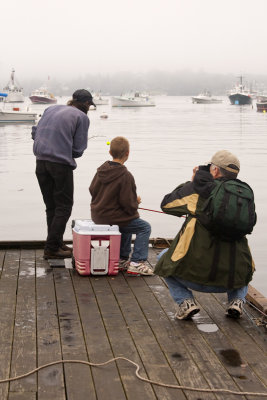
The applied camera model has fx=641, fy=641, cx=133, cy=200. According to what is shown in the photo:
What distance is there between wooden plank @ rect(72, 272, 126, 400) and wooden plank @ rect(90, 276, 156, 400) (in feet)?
0.10

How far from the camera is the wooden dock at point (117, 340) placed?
3.43m

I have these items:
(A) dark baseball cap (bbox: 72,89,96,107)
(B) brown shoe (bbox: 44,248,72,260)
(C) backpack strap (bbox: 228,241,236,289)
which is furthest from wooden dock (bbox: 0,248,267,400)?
(A) dark baseball cap (bbox: 72,89,96,107)

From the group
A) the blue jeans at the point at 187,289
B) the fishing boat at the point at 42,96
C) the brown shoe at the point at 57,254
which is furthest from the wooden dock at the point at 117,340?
the fishing boat at the point at 42,96

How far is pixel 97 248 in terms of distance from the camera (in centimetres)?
551

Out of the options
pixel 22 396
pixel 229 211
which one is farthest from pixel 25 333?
pixel 229 211

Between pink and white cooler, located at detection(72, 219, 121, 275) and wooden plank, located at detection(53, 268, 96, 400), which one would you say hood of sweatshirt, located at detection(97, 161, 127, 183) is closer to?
pink and white cooler, located at detection(72, 219, 121, 275)

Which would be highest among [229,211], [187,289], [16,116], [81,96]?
[81,96]

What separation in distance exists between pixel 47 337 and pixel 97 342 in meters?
0.34

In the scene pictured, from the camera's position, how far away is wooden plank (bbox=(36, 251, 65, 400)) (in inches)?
133

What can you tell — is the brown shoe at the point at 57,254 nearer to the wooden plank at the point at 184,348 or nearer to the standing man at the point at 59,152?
the standing man at the point at 59,152

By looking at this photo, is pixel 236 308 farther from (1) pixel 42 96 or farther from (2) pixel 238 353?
(1) pixel 42 96

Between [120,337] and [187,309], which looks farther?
[187,309]

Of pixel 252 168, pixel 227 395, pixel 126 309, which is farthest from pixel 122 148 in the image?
pixel 252 168

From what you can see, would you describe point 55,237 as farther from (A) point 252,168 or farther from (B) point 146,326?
(A) point 252,168
